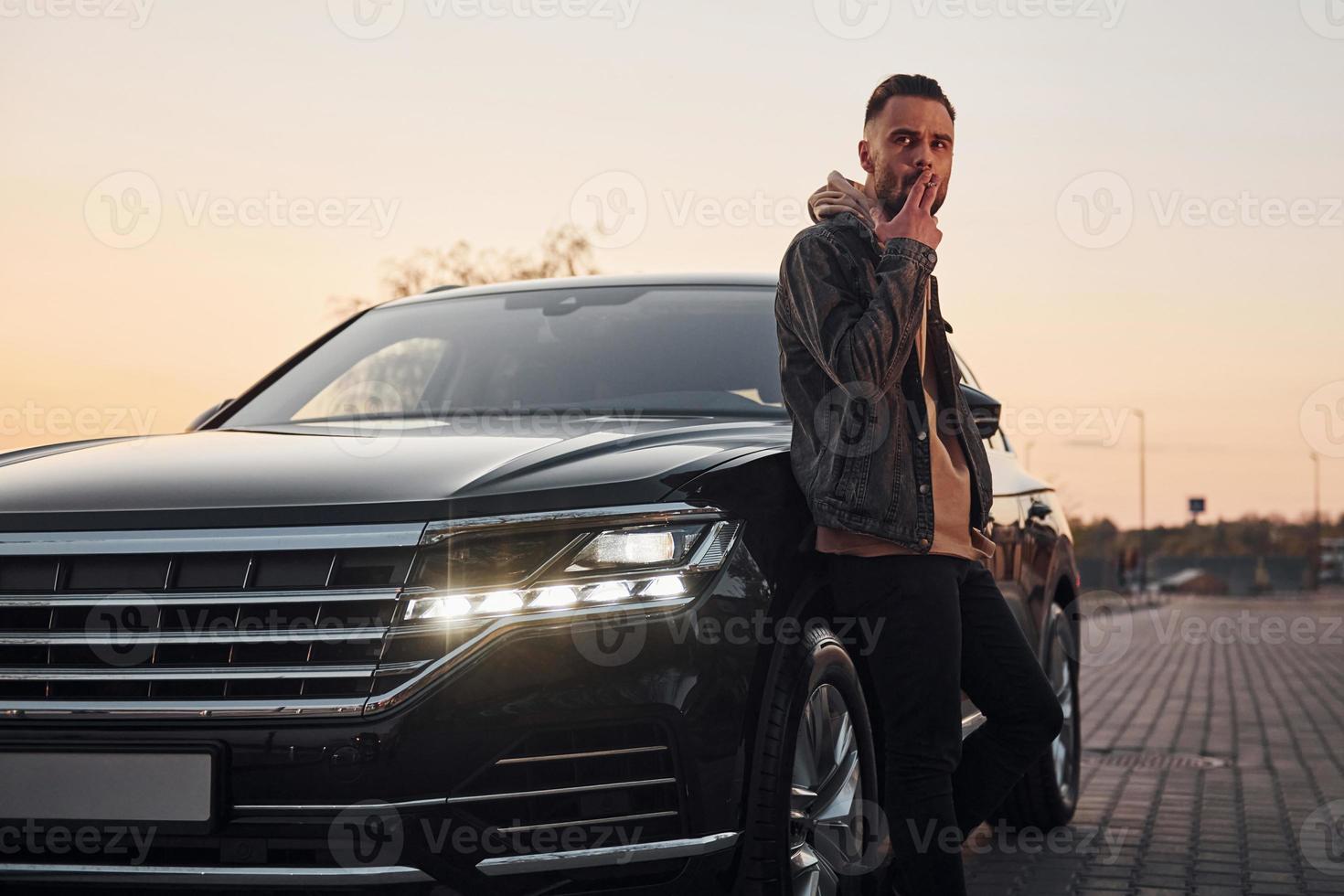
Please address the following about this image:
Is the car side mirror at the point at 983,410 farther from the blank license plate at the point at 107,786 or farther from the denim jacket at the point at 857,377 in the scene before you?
the blank license plate at the point at 107,786

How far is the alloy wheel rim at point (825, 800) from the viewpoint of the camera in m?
3.33

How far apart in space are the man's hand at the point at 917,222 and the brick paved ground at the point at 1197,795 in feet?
8.56

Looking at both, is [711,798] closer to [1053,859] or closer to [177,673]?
[177,673]

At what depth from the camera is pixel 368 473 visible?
3078 mm

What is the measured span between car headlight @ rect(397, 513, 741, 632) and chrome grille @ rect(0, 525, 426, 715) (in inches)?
2.5

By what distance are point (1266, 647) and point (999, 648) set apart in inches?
811

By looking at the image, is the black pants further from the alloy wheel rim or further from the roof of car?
the roof of car

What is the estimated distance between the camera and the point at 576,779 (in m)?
2.82

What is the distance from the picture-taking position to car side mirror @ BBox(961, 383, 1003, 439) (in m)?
3.90

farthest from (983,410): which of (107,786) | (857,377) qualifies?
(107,786)
